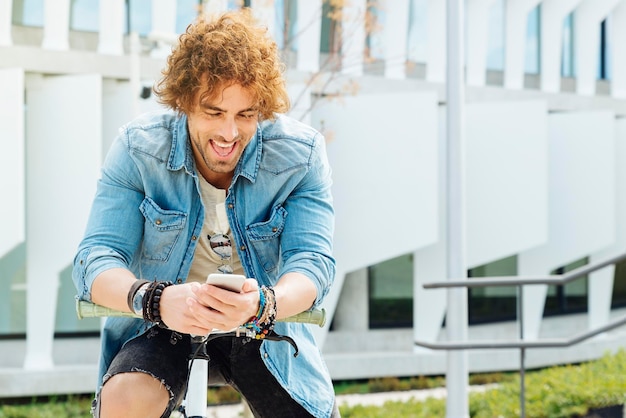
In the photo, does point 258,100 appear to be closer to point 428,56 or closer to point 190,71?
point 190,71

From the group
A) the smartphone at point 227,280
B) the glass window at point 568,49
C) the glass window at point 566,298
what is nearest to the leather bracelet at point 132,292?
the smartphone at point 227,280

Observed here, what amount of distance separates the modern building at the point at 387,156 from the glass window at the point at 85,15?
3 centimetres

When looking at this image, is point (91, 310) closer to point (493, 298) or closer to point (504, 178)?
point (504, 178)

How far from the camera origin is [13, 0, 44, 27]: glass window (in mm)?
13203

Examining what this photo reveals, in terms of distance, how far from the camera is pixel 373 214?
1441cm

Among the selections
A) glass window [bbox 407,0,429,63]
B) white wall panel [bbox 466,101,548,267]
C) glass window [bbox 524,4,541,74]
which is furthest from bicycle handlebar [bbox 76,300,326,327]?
glass window [bbox 524,4,541,74]

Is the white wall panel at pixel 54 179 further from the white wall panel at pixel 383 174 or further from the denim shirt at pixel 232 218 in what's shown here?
the denim shirt at pixel 232 218

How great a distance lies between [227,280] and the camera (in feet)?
6.25

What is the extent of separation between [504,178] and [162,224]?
1391 centimetres

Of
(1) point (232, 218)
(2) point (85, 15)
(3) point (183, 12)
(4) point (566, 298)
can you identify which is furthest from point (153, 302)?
(4) point (566, 298)

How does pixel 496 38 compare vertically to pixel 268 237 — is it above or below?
above

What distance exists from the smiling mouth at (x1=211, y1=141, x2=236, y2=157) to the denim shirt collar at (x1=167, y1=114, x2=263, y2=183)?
4.1 inches

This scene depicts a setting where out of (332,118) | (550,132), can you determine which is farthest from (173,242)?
(550,132)

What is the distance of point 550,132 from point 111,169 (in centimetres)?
1552
